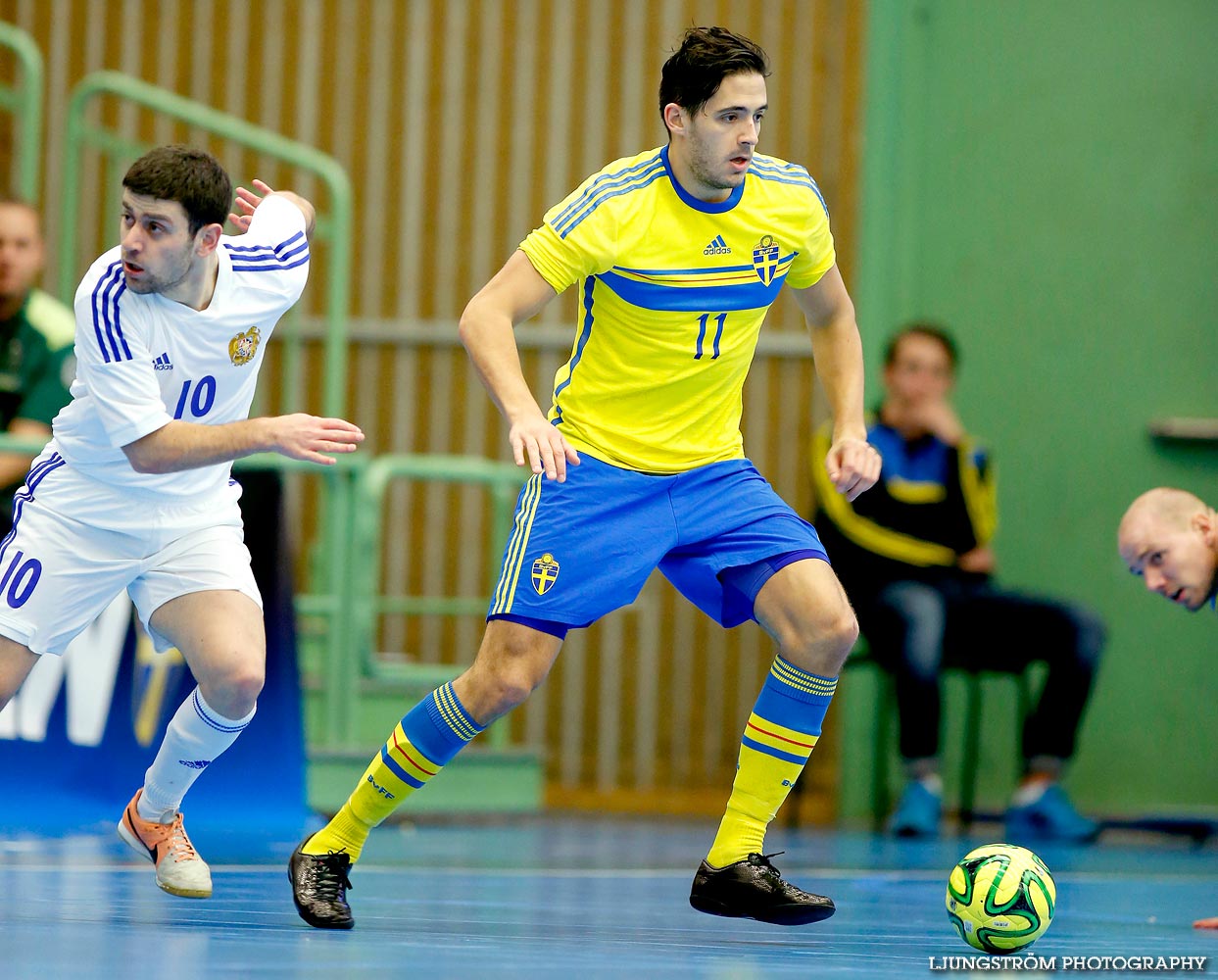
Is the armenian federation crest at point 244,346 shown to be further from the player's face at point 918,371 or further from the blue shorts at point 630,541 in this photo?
the player's face at point 918,371

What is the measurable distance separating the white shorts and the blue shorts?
2.59 feet

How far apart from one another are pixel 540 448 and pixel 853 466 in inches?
33.0

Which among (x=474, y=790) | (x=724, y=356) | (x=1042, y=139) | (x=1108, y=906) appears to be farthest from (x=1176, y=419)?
(x=724, y=356)

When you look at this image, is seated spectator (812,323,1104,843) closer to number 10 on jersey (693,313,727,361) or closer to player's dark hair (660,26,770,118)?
number 10 on jersey (693,313,727,361)

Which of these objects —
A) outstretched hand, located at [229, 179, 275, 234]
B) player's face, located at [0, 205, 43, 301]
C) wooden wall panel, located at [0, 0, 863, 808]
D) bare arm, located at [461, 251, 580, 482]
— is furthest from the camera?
wooden wall panel, located at [0, 0, 863, 808]

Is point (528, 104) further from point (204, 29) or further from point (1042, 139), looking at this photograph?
point (1042, 139)

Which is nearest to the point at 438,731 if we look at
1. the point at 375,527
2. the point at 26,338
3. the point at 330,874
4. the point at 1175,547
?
the point at 330,874

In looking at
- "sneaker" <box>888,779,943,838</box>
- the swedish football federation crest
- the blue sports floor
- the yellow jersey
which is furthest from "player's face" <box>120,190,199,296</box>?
"sneaker" <box>888,779,943,838</box>

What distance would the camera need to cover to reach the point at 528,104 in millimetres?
10797

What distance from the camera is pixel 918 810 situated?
7.87 meters

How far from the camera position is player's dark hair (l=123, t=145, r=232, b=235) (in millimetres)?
4211

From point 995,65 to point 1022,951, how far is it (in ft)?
21.9

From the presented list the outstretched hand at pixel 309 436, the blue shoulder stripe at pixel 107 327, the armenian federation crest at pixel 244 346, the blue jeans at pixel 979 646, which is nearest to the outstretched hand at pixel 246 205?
the armenian federation crest at pixel 244 346

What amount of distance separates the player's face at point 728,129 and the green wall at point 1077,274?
536 cm
